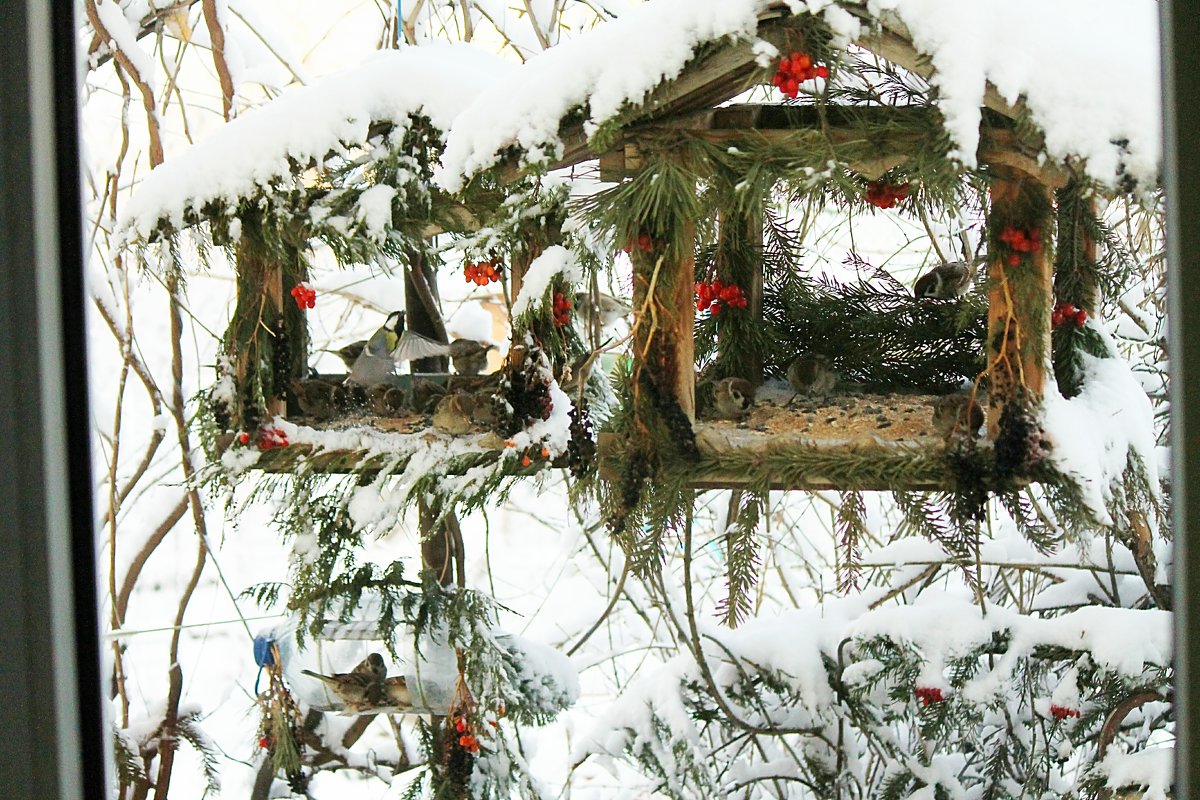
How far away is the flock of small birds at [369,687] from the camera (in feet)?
3.81

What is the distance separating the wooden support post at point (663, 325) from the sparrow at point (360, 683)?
19.1 inches

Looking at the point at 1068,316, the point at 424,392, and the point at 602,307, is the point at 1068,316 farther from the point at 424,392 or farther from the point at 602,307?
the point at 424,392

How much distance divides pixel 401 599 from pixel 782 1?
729 mm

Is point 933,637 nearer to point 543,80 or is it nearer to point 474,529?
point 543,80

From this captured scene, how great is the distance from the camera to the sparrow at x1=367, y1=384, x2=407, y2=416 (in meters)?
1.09

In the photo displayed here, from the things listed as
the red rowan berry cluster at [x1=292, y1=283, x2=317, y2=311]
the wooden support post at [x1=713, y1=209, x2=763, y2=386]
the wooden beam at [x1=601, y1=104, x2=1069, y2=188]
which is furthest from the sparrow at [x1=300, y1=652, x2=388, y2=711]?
the wooden beam at [x1=601, y1=104, x2=1069, y2=188]

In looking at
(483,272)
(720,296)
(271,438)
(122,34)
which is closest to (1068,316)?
(720,296)

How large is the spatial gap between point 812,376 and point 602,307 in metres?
0.28

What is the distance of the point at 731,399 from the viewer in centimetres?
99

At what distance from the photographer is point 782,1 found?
81 cm

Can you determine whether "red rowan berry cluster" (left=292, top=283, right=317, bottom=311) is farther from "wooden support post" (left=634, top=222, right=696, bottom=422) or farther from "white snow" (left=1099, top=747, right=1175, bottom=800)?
"white snow" (left=1099, top=747, right=1175, bottom=800)

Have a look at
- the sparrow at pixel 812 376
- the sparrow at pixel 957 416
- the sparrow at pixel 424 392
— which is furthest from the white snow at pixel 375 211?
the sparrow at pixel 957 416

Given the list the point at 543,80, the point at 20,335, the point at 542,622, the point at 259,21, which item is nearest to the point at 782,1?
the point at 543,80

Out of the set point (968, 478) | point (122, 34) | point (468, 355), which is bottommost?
point (968, 478)
